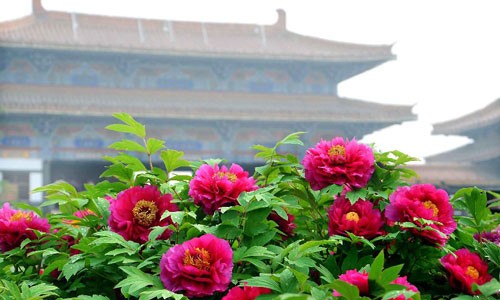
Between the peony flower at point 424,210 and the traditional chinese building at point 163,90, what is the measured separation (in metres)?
18.4

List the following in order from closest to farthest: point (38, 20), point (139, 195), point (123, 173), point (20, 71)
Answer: point (139, 195) < point (123, 173) < point (20, 71) < point (38, 20)

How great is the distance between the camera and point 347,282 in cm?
153

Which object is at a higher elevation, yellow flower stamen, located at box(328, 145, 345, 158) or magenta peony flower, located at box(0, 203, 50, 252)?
yellow flower stamen, located at box(328, 145, 345, 158)

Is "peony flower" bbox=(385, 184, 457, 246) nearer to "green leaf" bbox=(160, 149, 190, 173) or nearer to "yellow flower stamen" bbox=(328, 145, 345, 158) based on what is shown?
"yellow flower stamen" bbox=(328, 145, 345, 158)

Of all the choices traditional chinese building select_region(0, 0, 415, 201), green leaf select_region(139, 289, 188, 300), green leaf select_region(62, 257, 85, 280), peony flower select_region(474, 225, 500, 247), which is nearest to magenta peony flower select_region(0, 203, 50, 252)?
green leaf select_region(62, 257, 85, 280)

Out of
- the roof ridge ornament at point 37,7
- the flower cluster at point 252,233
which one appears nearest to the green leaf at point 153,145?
the flower cluster at point 252,233

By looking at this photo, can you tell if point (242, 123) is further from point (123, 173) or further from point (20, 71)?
point (123, 173)

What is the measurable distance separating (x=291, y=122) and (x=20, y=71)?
26.6 ft

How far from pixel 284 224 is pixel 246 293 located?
48 cm

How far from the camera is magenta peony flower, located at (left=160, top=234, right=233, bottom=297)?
1.78m

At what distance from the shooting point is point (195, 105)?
22172 millimetres

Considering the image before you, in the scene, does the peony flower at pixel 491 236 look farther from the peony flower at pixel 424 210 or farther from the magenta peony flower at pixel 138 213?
the magenta peony flower at pixel 138 213

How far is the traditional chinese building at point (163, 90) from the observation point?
815 inches

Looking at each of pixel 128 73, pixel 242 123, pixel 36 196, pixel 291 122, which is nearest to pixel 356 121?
pixel 291 122
